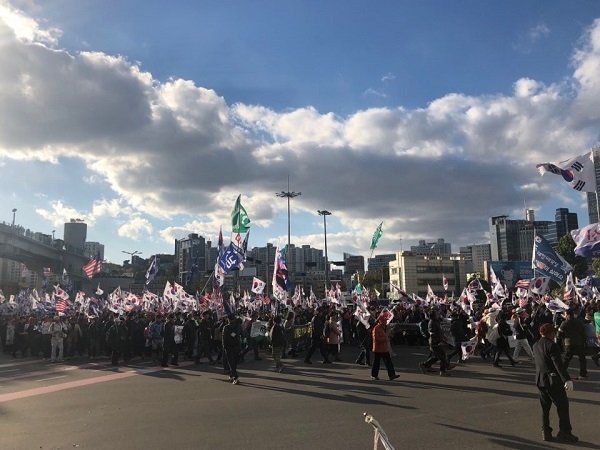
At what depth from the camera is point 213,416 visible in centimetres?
837

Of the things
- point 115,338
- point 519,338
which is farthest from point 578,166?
point 115,338

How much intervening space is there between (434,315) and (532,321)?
17.0 feet

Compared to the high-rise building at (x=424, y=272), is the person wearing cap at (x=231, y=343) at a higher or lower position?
lower

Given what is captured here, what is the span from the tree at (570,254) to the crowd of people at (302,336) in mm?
40735

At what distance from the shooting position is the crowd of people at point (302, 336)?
12.1 meters

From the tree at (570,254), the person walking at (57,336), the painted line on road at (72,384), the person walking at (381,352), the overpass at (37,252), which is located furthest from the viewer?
the overpass at (37,252)

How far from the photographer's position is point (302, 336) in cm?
1842

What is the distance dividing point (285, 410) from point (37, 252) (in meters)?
63.4

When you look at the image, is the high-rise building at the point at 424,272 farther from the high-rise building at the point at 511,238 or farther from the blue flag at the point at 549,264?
the blue flag at the point at 549,264

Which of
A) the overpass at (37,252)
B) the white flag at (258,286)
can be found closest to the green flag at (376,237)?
the white flag at (258,286)

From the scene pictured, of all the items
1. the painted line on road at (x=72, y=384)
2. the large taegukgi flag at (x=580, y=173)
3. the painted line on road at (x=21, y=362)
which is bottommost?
the painted line on road at (x=21, y=362)

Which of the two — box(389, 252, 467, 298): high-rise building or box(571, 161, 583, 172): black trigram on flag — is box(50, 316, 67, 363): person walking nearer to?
box(571, 161, 583, 172): black trigram on flag

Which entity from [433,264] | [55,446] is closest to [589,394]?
[55,446]

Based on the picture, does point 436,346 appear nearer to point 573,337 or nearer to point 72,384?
point 573,337
